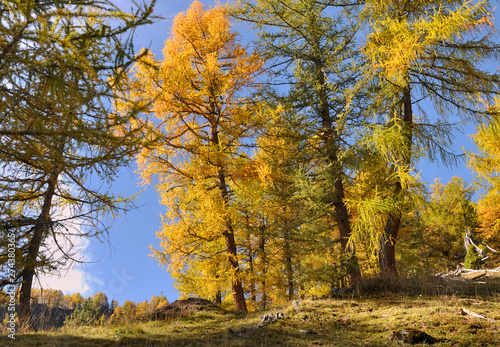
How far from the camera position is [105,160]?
4555mm

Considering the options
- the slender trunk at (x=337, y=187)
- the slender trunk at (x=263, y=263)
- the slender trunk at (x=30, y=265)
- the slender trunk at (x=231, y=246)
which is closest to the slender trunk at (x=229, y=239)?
the slender trunk at (x=231, y=246)

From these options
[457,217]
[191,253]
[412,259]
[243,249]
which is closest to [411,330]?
[191,253]

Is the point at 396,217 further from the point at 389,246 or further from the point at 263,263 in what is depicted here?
the point at 263,263

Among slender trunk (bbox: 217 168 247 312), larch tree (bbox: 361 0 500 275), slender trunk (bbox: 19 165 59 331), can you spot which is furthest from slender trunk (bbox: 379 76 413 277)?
slender trunk (bbox: 19 165 59 331)

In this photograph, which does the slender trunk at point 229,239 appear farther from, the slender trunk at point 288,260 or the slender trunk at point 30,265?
the slender trunk at point 30,265

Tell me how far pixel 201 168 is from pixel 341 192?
3.97 meters

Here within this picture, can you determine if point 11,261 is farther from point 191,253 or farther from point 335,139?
point 335,139

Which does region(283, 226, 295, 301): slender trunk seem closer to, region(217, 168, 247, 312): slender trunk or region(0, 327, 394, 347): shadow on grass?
region(217, 168, 247, 312): slender trunk

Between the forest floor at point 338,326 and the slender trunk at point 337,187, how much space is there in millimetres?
679

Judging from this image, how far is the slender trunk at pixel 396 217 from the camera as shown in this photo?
8336 mm

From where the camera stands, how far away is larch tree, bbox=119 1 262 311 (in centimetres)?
941

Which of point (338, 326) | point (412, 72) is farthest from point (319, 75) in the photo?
Result: point (338, 326)

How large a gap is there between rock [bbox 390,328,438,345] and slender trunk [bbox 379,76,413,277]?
3145 millimetres

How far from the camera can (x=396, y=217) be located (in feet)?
28.8
